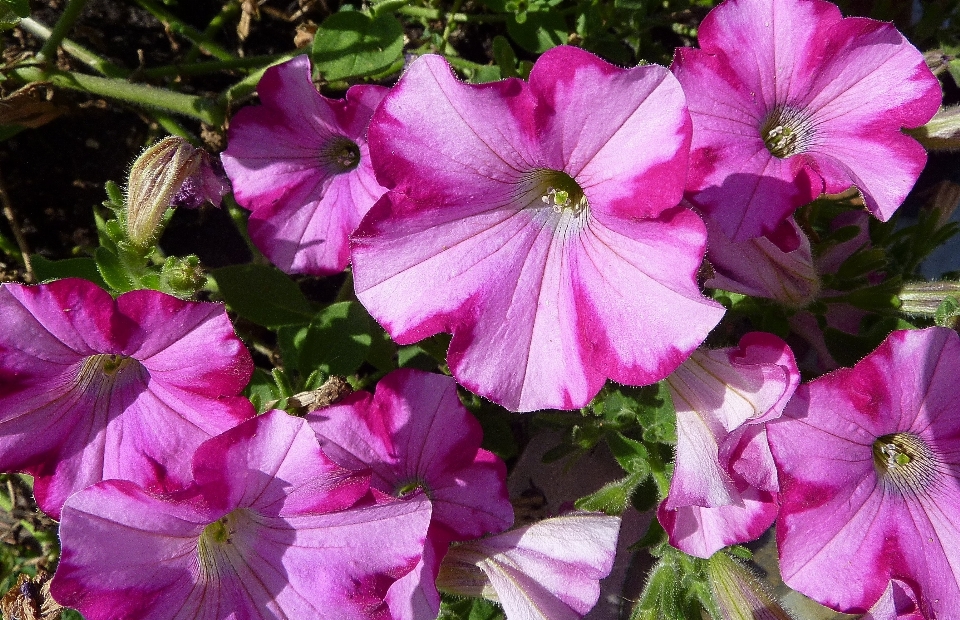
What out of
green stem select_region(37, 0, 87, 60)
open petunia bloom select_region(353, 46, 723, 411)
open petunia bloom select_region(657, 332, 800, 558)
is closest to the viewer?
open petunia bloom select_region(353, 46, 723, 411)

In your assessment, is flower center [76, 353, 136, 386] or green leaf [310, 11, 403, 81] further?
green leaf [310, 11, 403, 81]

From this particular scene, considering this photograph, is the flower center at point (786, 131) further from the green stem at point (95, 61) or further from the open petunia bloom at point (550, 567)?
the green stem at point (95, 61)

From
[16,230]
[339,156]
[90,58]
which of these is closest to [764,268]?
[339,156]

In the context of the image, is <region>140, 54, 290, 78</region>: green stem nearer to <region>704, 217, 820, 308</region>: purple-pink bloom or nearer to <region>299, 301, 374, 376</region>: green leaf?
<region>299, 301, 374, 376</region>: green leaf

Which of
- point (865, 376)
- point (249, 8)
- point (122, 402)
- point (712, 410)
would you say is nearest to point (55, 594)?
point (122, 402)

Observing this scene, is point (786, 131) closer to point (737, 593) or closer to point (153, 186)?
point (737, 593)

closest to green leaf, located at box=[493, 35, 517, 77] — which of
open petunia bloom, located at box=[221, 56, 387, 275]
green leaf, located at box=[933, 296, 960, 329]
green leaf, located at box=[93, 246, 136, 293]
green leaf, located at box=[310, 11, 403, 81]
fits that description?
green leaf, located at box=[310, 11, 403, 81]

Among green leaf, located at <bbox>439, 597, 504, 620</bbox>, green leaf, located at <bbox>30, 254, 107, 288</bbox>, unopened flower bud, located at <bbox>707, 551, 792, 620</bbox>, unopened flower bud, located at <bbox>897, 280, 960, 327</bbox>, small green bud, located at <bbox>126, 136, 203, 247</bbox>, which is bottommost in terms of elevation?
green leaf, located at <bbox>439, 597, 504, 620</bbox>

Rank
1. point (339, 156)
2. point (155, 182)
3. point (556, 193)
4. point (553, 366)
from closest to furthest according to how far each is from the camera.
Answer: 1. point (553, 366)
2. point (556, 193)
3. point (155, 182)
4. point (339, 156)
